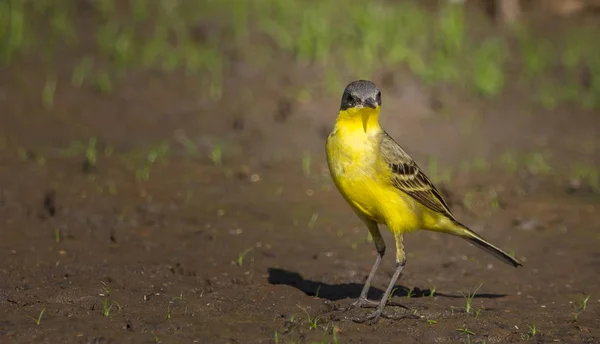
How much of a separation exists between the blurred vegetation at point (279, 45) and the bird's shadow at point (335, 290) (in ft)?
16.4

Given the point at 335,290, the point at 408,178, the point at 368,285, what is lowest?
the point at 335,290

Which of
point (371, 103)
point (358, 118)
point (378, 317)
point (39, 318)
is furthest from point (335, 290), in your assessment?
point (39, 318)

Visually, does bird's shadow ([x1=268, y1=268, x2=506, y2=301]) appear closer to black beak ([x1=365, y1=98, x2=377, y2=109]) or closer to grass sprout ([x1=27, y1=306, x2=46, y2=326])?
black beak ([x1=365, y1=98, x2=377, y2=109])

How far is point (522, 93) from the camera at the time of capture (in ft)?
47.0

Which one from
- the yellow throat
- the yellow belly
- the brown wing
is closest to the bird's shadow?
the brown wing

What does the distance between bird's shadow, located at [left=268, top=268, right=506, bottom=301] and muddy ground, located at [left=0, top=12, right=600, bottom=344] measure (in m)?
0.03

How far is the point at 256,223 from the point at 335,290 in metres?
1.73

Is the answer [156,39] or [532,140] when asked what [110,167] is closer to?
[156,39]

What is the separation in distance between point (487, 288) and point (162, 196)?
3469 millimetres

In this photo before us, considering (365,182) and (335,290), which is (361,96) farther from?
(335,290)

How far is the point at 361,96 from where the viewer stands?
288 inches

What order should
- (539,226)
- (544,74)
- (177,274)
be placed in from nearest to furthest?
(177,274)
(539,226)
(544,74)

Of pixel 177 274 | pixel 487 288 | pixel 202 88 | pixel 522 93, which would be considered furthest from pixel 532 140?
pixel 177 274

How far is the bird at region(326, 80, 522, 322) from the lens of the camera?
7.32 metres
